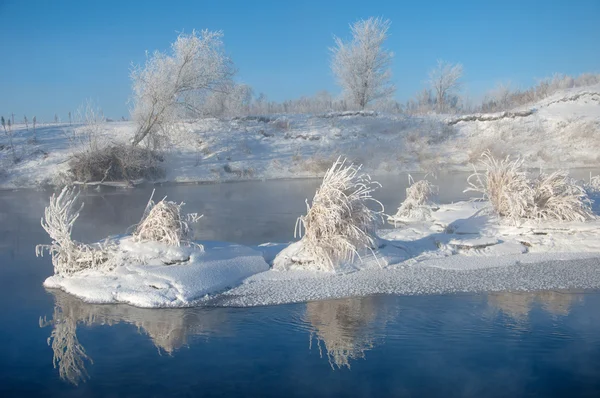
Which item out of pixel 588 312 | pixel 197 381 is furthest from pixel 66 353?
pixel 588 312

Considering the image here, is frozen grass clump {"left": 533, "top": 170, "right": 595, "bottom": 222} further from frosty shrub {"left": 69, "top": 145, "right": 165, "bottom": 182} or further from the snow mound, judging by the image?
frosty shrub {"left": 69, "top": 145, "right": 165, "bottom": 182}

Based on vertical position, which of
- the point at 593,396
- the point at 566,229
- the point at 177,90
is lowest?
the point at 593,396

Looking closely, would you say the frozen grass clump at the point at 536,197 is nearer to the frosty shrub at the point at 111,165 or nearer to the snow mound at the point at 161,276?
the snow mound at the point at 161,276

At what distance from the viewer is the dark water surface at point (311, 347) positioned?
4.95 m

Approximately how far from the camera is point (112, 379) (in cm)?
512

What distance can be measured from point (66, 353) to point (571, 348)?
17.3 feet

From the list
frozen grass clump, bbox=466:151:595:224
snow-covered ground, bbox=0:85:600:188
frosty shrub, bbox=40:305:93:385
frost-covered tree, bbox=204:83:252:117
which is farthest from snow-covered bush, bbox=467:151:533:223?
frost-covered tree, bbox=204:83:252:117

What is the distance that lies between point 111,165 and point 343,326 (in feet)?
63.6

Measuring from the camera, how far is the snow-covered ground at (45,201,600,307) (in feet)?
23.8

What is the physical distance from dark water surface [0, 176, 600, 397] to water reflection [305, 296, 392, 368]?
0.02 meters

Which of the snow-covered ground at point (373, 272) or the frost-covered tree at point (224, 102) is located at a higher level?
the frost-covered tree at point (224, 102)

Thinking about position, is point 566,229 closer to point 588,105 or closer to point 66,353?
point 66,353

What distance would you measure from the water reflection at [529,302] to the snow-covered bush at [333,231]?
2.05 metres

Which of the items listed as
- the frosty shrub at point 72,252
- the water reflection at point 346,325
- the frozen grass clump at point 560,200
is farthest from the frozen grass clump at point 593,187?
the frosty shrub at point 72,252
